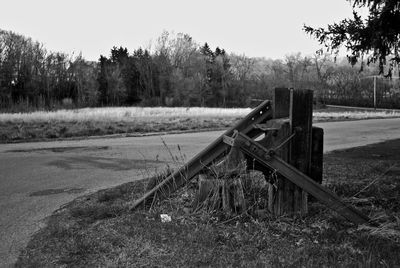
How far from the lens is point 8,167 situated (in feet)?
29.9

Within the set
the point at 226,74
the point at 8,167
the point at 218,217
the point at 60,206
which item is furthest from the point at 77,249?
the point at 226,74

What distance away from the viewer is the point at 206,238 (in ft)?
12.8

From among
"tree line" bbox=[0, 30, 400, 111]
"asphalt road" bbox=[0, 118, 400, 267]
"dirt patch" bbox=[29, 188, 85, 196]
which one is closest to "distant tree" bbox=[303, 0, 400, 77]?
"asphalt road" bbox=[0, 118, 400, 267]

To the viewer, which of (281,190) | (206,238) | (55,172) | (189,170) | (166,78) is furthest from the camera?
(166,78)

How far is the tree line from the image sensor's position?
5359 cm

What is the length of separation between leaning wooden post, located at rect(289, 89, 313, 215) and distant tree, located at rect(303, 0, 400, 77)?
4.86m

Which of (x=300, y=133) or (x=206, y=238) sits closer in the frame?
(x=206, y=238)

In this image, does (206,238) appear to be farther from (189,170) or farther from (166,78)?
(166,78)

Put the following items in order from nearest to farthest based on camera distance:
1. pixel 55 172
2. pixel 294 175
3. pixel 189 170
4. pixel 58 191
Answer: pixel 294 175
pixel 189 170
pixel 58 191
pixel 55 172

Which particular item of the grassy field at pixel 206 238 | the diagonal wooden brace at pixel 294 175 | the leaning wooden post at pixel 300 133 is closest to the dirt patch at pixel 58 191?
the grassy field at pixel 206 238

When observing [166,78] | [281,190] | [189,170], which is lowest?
[281,190]

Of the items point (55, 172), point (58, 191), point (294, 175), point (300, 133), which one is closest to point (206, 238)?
point (294, 175)

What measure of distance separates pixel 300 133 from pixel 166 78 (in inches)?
2639

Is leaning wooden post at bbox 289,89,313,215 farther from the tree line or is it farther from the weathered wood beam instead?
the tree line
